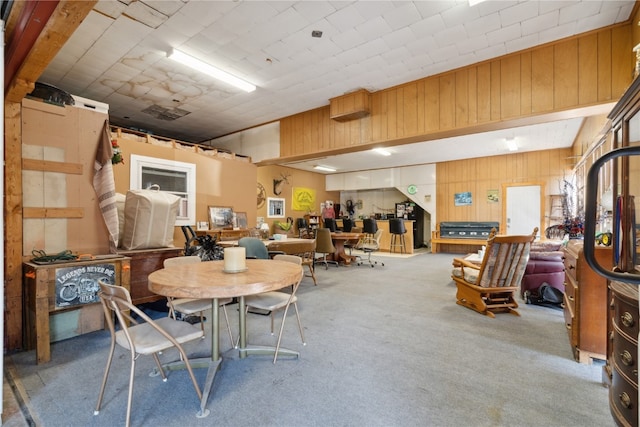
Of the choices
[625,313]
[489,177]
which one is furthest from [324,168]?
[625,313]

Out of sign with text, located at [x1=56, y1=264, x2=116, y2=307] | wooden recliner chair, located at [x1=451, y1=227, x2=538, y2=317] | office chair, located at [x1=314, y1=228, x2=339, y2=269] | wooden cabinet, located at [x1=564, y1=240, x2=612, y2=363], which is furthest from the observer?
office chair, located at [x1=314, y1=228, x2=339, y2=269]

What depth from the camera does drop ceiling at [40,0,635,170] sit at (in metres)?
2.84

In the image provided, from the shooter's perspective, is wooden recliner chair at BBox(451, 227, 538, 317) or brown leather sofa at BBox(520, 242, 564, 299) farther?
brown leather sofa at BBox(520, 242, 564, 299)

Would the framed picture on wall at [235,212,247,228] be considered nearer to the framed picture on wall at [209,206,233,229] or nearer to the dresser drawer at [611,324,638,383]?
the framed picture on wall at [209,206,233,229]

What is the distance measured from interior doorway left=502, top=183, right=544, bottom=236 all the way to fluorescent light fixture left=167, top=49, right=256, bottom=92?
8.33 m

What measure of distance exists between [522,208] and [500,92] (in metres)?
6.54

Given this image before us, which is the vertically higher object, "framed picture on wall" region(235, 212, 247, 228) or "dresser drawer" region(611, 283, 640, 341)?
"framed picture on wall" region(235, 212, 247, 228)

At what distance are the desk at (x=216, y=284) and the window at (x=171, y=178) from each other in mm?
3902

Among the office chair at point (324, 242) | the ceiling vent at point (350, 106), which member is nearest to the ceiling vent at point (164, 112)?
the ceiling vent at point (350, 106)

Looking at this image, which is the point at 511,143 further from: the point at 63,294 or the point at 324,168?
the point at 63,294

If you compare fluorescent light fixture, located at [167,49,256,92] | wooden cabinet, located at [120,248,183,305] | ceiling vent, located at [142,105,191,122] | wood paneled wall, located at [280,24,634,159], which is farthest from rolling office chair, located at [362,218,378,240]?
wooden cabinet, located at [120,248,183,305]

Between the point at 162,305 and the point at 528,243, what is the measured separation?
4.58 metres

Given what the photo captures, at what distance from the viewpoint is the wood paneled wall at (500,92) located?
311 centimetres

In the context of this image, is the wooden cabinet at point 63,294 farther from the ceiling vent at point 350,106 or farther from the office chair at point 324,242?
the office chair at point 324,242
